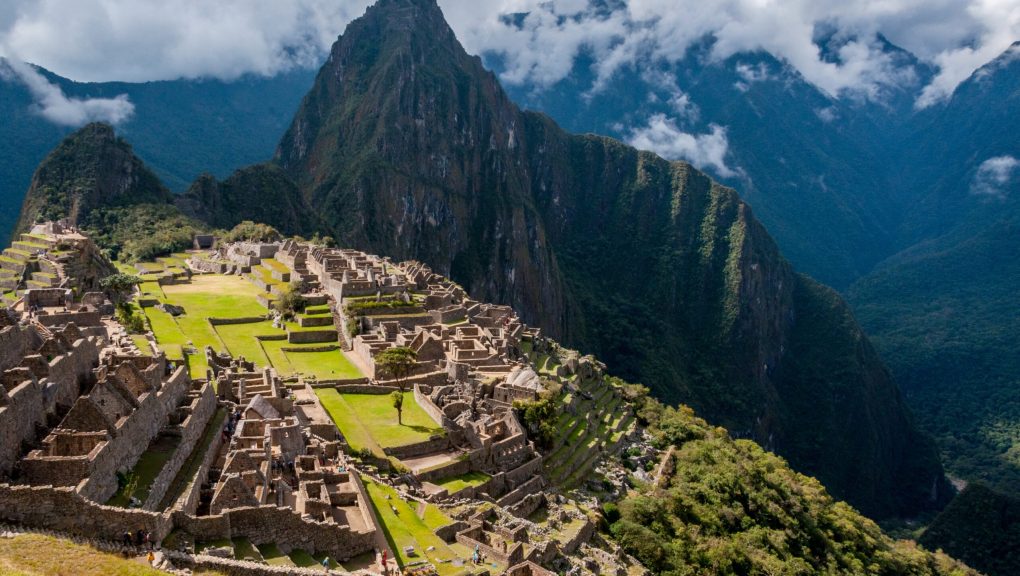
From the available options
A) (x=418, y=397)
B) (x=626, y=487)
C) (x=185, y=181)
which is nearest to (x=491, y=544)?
(x=418, y=397)

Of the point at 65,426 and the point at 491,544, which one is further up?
the point at 65,426

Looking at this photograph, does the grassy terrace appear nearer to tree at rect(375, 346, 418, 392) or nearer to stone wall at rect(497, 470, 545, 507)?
stone wall at rect(497, 470, 545, 507)

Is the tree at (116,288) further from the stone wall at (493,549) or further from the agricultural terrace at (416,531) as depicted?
the stone wall at (493,549)

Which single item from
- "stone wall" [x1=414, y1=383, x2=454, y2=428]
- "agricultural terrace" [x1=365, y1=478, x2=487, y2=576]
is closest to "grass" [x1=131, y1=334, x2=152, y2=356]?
"agricultural terrace" [x1=365, y1=478, x2=487, y2=576]

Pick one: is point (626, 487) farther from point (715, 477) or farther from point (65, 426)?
point (65, 426)

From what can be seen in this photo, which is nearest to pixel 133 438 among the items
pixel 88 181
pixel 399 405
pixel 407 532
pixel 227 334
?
pixel 407 532

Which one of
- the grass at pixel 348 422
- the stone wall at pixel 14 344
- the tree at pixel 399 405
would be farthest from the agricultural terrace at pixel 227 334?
the stone wall at pixel 14 344

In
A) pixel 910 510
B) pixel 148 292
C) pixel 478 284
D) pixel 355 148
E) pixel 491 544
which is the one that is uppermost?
pixel 355 148

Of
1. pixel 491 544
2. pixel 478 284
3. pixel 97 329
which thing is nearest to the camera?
pixel 491 544
